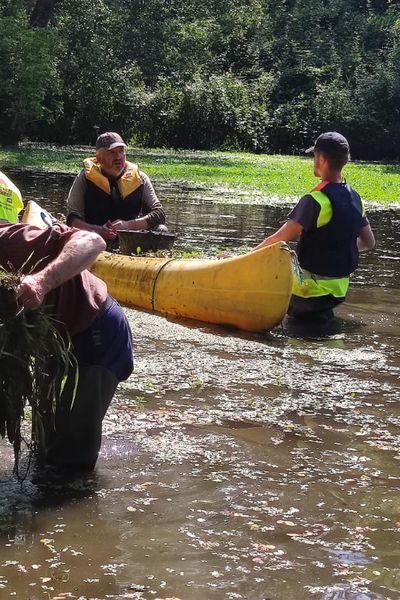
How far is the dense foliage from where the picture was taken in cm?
3525

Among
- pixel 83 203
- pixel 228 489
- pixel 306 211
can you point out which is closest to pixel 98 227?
pixel 83 203

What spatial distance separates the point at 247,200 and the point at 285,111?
22.4 meters

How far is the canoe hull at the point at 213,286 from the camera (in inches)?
326

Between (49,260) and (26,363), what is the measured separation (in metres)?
0.44

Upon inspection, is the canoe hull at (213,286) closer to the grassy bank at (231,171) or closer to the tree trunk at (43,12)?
the grassy bank at (231,171)

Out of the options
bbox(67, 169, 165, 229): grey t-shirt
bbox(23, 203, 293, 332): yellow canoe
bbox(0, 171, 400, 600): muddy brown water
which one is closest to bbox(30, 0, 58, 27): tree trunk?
bbox(67, 169, 165, 229): grey t-shirt

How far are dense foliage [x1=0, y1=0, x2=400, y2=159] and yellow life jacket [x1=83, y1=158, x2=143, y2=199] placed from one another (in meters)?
24.0

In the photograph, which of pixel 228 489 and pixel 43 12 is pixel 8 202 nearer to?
pixel 228 489

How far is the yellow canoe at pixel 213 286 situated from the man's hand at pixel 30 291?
4188mm

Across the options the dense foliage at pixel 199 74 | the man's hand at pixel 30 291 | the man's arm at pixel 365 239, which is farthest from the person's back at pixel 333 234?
the dense foliage at pixel 199 74

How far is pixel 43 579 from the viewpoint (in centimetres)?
387

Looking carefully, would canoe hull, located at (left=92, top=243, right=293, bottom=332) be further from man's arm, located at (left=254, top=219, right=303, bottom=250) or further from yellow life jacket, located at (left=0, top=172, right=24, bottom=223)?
yellow life jacket, located at (left=0, top=172, right=24, bottom=223)

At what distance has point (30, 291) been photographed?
4.13 m

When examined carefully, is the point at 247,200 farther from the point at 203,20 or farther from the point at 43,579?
the point at 203,20
